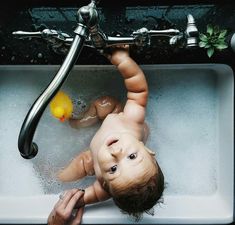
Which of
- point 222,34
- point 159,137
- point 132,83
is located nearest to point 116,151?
point 132,83

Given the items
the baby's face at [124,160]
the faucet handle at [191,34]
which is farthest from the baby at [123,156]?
the faucet handle at [191,34]

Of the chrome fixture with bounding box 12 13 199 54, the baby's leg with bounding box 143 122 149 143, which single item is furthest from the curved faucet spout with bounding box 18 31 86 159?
the baby's leg with bounding box 143 122 149 143

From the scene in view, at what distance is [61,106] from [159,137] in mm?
315

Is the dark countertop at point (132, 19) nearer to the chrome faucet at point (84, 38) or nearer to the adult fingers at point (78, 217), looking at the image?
the chrome faucet at point (84, 38)

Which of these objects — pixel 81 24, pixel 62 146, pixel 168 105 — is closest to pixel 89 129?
pixel 62 146

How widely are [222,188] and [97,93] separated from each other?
1.46 ft

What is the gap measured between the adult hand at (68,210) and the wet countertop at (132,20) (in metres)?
0.36

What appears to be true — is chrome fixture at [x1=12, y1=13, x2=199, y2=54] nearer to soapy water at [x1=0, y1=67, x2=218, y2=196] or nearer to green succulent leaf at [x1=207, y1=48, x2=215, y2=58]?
green succulent leaf at [x1=207, y1=48, x2=215, y2=58]

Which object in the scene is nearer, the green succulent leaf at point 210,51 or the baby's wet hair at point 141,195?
the baby's wet hair at point 141,195

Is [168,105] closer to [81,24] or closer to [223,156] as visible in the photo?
[223,156]

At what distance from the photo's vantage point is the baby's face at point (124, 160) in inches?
43.5

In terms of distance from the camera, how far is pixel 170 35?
3.79 ft

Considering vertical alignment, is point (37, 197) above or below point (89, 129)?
below

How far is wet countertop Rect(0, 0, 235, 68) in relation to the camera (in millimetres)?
1227
